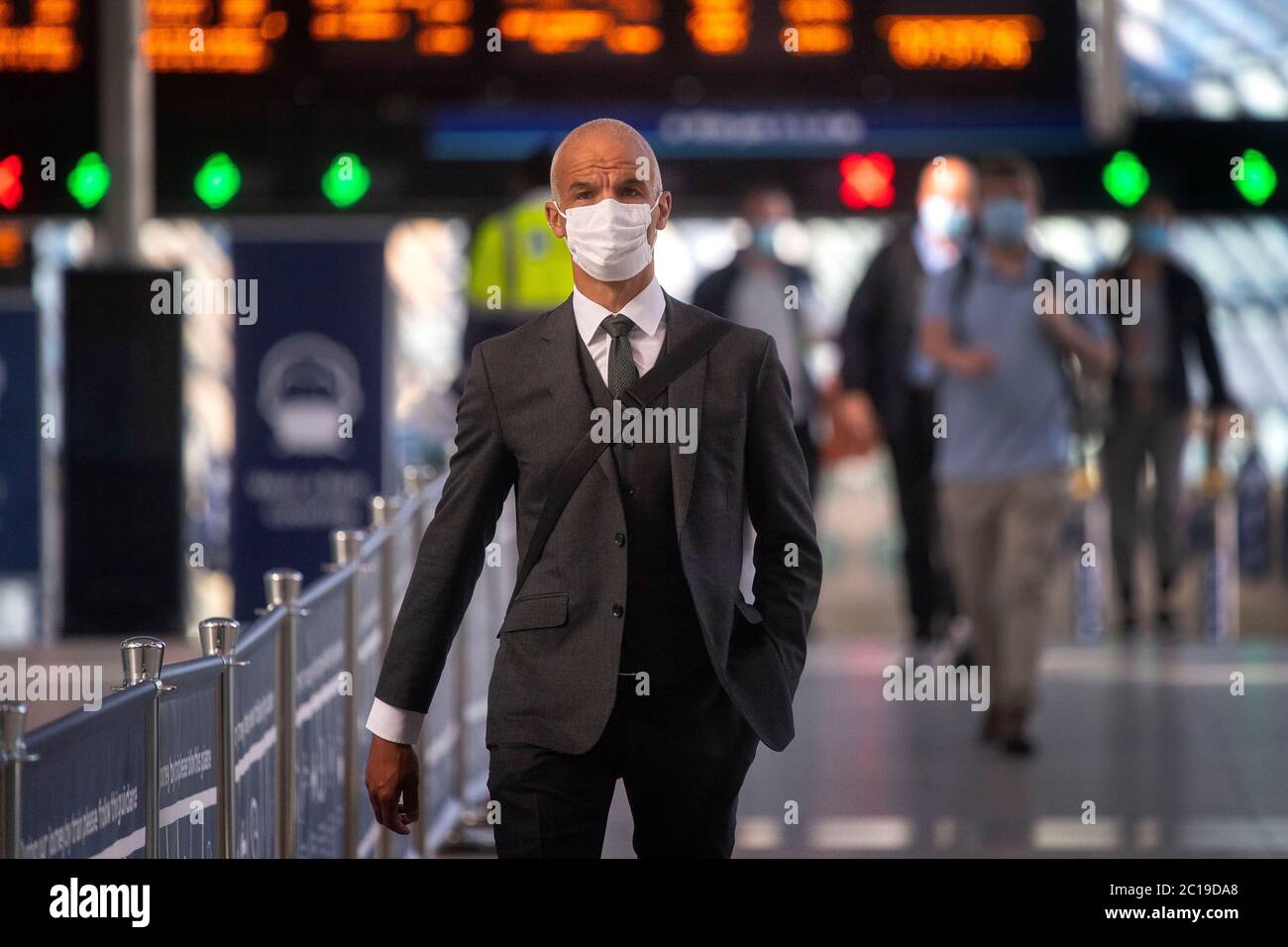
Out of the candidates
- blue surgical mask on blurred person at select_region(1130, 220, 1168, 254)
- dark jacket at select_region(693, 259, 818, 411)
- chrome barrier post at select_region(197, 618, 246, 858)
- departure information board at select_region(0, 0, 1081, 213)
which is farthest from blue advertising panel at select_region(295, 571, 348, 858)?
blue surgical mask on blurred person at select_region(1130, 220, 1168, 254)

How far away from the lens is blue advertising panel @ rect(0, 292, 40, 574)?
12.0m

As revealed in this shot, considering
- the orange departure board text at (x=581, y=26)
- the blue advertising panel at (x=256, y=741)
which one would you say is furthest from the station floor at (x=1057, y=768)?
the orange departure board text at (x=581, y=26)

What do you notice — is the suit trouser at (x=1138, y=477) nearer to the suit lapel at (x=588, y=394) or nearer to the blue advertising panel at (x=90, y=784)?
the suit lapel at (x=588, y=394)

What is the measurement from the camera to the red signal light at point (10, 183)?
9609 mm

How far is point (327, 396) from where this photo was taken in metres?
10.5

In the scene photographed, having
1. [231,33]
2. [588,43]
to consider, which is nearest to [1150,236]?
[588,43]

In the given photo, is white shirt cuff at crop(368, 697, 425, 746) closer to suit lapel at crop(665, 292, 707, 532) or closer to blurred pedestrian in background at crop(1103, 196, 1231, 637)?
suit lapel at crop(665, 292, 707, 532)

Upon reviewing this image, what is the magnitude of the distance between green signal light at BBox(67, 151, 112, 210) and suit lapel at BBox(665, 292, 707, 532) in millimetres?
6692

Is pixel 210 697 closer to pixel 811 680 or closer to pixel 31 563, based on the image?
pixel 811 680

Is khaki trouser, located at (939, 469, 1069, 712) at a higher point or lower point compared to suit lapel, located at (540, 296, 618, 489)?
lower

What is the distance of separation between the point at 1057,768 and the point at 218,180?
4273mm

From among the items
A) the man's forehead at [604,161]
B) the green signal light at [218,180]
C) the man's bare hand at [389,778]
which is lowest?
the man's bare hand at [389,778]

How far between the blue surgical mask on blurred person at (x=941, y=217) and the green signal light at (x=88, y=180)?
12.0ft
